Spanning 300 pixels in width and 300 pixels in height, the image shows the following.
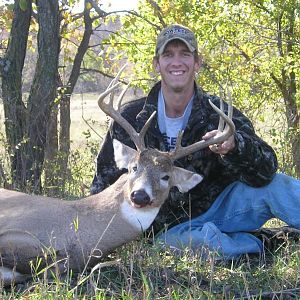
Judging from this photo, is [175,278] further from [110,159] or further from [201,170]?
[110,159]

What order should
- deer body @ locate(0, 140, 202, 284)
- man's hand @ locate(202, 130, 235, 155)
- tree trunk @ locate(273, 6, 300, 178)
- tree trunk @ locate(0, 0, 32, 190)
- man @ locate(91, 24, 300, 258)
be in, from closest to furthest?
1. deer body @ locate(0, 140, 202, 284)
2. man's hand @ locate(202, 130, 235, 155)
3. man @ locate(91, 24, 300, 258)
4. tree trunk @ locate(0, 0, 32, 190)
5. tree trunk @ locate(273, 6, 300, 178)

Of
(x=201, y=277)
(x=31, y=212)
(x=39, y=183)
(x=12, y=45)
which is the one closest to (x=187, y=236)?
(x=201, y=277)

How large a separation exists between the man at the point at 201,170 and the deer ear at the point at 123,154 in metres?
0.37

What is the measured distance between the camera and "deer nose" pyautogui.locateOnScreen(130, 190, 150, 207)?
15.0 feet

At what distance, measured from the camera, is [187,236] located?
17.1ft

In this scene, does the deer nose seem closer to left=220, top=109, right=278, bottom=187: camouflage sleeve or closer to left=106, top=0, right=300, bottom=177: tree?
left=220, top=109, right=278, bottom=187: camouflage sleeve

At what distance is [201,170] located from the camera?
5477mm

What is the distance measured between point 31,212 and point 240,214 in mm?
1716

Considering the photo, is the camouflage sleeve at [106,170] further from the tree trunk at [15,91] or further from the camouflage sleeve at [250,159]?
the tree trunk at [15,91]

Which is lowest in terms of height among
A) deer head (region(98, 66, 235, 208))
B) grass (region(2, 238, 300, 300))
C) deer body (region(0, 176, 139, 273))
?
grass (region(2, 238, 300, 300))

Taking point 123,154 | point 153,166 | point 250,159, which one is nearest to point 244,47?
point 250,159

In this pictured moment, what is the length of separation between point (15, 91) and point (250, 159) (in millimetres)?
3232

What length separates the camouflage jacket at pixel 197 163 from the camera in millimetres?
5301

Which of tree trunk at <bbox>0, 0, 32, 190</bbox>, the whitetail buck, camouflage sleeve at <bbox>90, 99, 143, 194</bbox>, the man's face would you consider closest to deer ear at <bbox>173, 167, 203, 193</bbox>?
the whitetail buck
